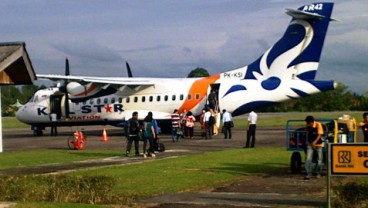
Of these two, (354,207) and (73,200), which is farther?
(73,200)

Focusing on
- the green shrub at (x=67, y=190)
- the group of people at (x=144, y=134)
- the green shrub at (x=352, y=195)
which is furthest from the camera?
the group of people at (x=144, y=134)

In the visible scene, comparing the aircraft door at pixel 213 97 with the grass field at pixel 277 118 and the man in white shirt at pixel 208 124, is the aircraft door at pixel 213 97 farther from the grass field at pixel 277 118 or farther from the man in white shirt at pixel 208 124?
the grass field at pixel 277 118

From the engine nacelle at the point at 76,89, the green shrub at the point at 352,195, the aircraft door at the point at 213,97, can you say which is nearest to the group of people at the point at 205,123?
the aircraft door at the point at 213,97

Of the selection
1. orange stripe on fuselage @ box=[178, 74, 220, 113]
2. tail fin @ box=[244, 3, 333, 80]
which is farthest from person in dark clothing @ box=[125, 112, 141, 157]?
tail fin @ box=[244, 3, 333, 80]

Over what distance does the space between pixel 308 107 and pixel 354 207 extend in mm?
87912

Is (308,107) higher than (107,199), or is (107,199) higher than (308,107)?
(308,107)

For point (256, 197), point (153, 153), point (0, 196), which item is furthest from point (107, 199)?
point (153, 153)

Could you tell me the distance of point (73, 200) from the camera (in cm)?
1420

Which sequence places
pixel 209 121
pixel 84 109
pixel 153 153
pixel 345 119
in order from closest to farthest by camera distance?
1. pixel 345 119
2. pixel 153 153
3. pixel 209 121
4. pixel 84 109

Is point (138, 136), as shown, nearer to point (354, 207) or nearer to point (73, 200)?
point (73, 200)

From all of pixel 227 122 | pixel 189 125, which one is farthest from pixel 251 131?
pixel 189 125

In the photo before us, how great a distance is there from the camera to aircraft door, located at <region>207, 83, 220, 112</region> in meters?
41.3

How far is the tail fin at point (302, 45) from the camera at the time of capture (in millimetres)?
41062

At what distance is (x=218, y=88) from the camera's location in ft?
138
